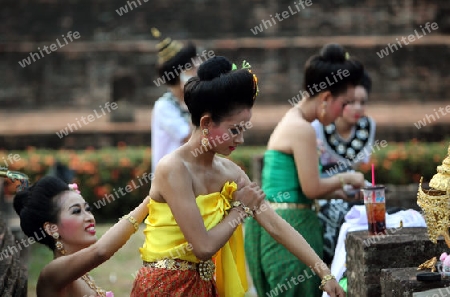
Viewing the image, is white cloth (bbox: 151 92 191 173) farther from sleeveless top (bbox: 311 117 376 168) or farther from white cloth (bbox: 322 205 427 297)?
white cloth (bbox: 322 205 427 297)

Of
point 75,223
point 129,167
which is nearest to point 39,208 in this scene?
point 75,223

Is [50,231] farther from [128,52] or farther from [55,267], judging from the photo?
[128,52]

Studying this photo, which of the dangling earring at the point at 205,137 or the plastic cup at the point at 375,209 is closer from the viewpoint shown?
the dangling earring at the point at 205,137

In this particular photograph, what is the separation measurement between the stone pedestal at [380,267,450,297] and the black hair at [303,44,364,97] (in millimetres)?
1512

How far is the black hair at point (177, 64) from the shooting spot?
6598 millimetres

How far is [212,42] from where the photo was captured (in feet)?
50.4

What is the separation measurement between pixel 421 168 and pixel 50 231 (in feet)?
26.6

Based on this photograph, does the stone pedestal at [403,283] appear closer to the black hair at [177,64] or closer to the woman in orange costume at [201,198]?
the woman in orange costume at [201,198]

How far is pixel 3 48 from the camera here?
15.4m

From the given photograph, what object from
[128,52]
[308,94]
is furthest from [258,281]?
[128,52]

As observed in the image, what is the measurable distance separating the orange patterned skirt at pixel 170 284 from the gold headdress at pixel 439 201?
0.88m

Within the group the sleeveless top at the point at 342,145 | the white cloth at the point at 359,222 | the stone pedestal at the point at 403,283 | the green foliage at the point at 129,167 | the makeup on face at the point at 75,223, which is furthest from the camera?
the green foliage at the point at 129,167

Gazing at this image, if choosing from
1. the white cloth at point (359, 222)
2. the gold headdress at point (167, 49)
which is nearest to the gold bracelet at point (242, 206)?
the white cloth at point (359, 222)

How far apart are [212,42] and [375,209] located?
11.5 m
